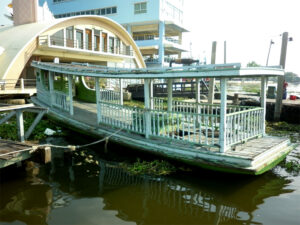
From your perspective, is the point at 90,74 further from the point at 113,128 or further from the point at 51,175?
the point at 51,175

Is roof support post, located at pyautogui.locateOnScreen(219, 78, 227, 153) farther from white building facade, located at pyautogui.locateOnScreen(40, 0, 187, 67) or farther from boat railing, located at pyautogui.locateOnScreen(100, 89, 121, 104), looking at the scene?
white building facade, located at pyautogui.locateOnScreen(40, 0, 187, 67)

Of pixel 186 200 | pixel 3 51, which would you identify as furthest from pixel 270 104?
pixel 3 51

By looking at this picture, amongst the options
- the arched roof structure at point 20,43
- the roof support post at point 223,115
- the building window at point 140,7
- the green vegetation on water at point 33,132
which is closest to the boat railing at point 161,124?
the roof support post at point 223,115

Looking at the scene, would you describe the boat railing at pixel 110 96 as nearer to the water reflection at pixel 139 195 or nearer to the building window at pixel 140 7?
the water reflection at pixel 139 195

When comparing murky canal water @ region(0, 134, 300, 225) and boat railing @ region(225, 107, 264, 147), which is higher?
boat railing @ region(225, 107, 264, 147)

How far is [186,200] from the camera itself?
17.7 ft

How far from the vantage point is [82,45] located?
2469cm

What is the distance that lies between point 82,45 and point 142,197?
22.0 meters

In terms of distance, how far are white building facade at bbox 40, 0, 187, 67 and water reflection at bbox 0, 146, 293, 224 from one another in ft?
104

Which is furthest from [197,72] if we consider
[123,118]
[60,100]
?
[60,100]

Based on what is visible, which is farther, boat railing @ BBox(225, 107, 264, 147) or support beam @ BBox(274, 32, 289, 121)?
support beam @ BBox(274, 32, 289, 121)

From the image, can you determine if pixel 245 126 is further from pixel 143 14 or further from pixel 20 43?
pixel 143 14

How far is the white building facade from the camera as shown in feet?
119

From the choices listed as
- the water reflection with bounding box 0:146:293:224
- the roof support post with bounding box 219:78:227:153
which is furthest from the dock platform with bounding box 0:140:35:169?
the roof support post with bounding box 219:78:227:153
